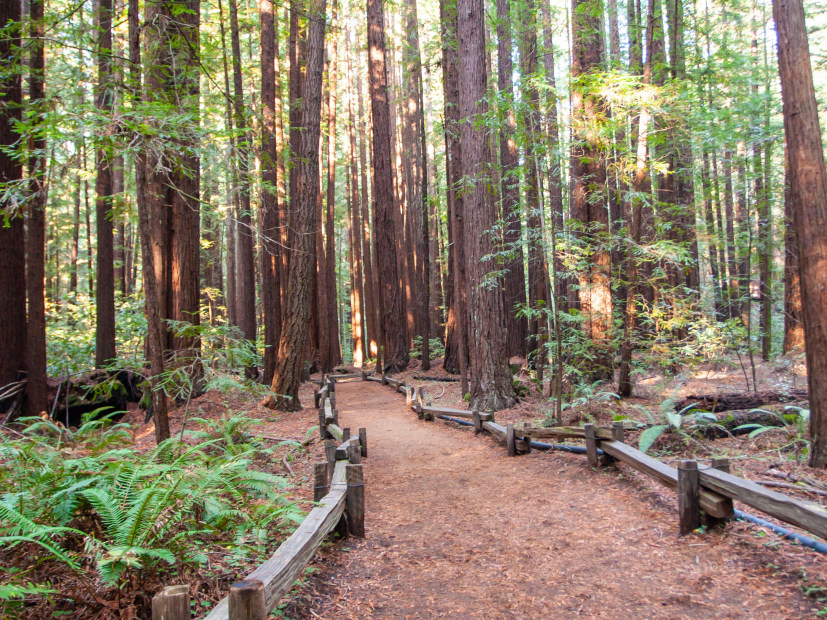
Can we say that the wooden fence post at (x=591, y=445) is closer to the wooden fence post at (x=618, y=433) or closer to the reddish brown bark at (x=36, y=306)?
the wooden fence post at (x=618, y=433)

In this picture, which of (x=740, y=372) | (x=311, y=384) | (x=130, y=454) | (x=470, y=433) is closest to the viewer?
(x=130, y=454)

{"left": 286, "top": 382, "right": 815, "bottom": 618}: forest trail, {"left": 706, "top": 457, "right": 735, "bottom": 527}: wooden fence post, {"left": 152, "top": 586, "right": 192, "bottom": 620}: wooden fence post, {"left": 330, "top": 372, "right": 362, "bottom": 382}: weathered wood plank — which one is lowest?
{"left": 286, "top": 382, "right": 815, "bottom": 618}: forest trail

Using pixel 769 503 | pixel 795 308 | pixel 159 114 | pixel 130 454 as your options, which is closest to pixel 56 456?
pixel 130 454

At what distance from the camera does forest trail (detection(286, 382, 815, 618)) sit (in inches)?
137

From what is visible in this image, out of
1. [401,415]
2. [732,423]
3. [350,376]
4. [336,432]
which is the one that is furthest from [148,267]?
[350,376]

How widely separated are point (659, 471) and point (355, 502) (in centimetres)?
288

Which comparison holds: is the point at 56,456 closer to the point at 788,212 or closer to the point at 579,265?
the point at 579,265

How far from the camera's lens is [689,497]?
441 centimetres

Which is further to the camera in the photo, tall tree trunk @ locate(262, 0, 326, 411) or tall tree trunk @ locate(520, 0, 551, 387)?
tall tree trunk @ locate(262, 0, 326, 411)

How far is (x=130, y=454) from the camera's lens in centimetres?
509

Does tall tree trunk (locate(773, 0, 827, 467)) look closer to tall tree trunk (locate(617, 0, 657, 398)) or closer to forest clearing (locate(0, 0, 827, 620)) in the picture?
forest clearing (locate(0, 0, 827, 620))

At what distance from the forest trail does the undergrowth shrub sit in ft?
2.25

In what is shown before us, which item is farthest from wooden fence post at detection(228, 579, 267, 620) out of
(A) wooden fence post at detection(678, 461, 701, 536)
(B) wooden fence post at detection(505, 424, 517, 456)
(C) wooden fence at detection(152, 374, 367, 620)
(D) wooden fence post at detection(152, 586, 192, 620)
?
(B) wooden fence post at detection(505, 424, 517, 456)

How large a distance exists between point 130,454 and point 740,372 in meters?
15.4
